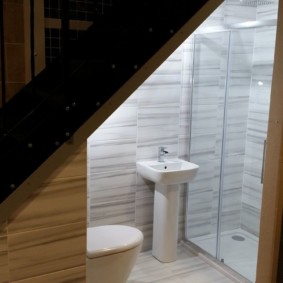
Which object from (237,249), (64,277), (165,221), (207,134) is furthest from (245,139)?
(64,277)

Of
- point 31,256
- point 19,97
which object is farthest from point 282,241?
point 19,97

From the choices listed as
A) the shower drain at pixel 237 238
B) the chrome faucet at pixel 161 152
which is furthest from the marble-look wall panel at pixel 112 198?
the shower drain at pixel 237 238

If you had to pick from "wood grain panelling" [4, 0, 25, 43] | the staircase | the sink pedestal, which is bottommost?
the sink pedestal

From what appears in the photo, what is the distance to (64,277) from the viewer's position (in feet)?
5.50

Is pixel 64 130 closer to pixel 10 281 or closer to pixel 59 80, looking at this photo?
pixel 59 80

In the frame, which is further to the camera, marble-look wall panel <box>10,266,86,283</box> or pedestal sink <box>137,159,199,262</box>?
pedestal sink <box>137,159,199,262</box>

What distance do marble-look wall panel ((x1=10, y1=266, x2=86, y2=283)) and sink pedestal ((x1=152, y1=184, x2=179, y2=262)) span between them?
1759 mm

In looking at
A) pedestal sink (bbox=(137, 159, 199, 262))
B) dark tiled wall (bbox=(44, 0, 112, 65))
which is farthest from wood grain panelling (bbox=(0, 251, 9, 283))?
pedestal sink (bbox=(137, 159, 199, 262))

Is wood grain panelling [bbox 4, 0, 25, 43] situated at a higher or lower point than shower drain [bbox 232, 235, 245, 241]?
higher

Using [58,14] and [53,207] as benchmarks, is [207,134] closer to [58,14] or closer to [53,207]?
[58,14]

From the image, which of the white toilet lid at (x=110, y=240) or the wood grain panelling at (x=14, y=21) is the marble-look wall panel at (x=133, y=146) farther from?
the wood grain panelling at (x=14, y=21)

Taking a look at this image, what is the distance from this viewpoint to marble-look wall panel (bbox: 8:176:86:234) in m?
1.54

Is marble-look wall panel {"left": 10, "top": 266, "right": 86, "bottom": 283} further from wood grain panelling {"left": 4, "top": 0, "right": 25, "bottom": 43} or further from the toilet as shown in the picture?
wood grain panelling {"left": 4, "top": 0, "right": 25, "bottom": 43}

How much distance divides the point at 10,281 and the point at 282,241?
157 cm
